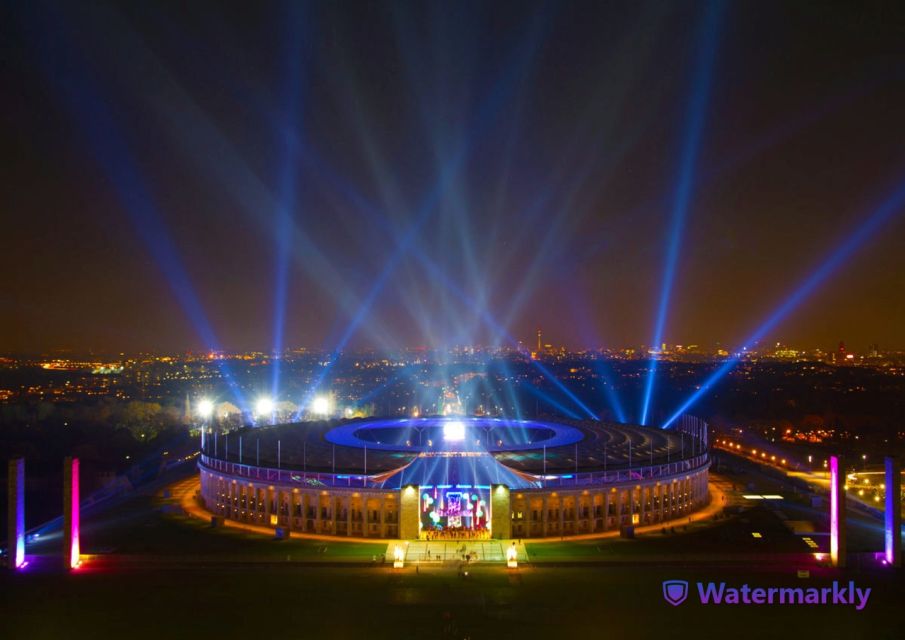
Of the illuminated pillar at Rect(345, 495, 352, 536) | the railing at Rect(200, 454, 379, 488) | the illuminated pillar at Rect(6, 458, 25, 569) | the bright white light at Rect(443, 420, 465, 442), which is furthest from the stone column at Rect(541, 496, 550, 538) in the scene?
the illuminated pillar at Rect(6, 458, 25, 569)

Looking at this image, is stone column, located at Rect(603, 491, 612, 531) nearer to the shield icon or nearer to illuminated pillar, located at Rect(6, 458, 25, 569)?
the shield icon

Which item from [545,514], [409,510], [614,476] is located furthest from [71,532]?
[614,476]

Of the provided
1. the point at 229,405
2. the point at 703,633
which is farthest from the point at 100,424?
the point at 703,633

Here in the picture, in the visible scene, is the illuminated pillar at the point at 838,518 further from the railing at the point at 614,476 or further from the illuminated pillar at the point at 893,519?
the railing at the point at 614,476

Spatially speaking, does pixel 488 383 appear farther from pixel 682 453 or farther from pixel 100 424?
pixel 682 453

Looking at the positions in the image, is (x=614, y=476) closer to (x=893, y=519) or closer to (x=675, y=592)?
(x=675, y=592)

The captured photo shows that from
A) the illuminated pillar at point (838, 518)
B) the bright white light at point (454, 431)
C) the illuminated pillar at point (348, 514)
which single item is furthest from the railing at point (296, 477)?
the illuminated pillar at point (838, 518)
